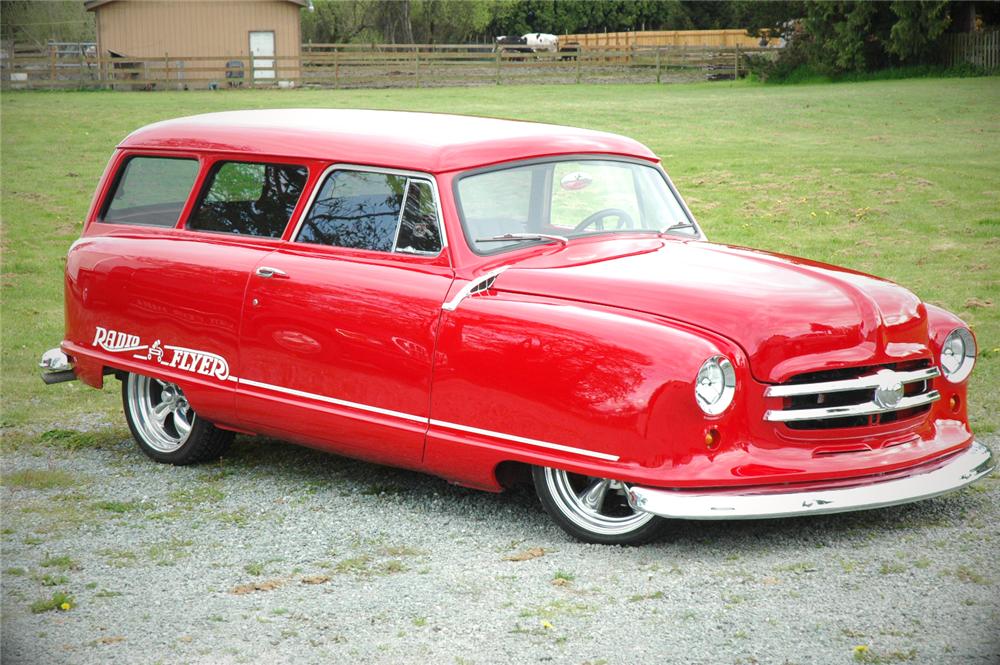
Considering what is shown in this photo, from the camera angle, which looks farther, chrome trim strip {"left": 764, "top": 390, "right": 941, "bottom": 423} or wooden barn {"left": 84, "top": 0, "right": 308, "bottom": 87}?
wooden barn {"left": 84, "top": 0, "right": 308, "bottom": 87}

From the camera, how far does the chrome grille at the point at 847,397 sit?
15.4 ft

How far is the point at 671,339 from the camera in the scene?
4668mm

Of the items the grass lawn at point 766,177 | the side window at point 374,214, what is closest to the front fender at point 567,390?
the side window at point 374,214

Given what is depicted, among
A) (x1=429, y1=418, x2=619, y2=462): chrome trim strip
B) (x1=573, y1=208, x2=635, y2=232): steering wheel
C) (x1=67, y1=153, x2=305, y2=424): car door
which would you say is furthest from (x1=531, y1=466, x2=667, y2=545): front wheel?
(x1=67, y1=153, x2=305, y2=424): car door

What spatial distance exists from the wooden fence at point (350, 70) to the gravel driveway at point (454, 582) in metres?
31.6

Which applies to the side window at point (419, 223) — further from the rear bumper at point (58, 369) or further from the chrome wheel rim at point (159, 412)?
the rear bumper at point (58, 369)

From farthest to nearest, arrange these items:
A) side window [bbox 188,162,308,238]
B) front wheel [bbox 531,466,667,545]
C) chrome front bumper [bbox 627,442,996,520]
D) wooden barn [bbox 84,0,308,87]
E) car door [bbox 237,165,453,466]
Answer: wooden barn [bbox 84,0,308,87]
side window [bbox 188,162,308,238]
car door [bbox 237,165,453,466]
front wheel [bbox 531,466,667,545]
chrome front bumper [bbox 627,442,996,520]

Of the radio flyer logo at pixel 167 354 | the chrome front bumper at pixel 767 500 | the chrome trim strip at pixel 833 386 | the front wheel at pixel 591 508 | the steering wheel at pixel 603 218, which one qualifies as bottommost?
the front wheel at pixel 591 508

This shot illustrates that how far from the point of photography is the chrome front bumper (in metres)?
4.58

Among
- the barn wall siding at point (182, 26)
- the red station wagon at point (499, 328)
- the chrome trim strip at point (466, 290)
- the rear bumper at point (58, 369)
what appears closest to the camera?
the red station wagon at point (499, 328)

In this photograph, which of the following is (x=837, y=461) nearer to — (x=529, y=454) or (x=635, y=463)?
(x=635, y=463)

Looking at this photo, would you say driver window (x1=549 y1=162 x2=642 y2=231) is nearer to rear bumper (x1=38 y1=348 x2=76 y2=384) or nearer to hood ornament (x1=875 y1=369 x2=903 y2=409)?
hood ornament (x1=875 y1=369 x2=903 y2=409)

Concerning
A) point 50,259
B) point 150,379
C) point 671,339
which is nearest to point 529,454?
point 671,339

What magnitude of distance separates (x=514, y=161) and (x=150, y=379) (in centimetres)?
259
